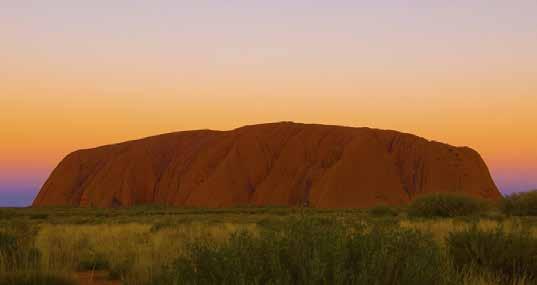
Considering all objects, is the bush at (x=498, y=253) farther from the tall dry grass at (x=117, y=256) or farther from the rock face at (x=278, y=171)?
the rock face at (x=278, y=171)

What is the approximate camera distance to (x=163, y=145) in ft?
273

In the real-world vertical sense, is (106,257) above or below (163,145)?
below

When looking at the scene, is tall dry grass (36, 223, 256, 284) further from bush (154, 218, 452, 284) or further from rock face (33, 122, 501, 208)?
rock face (33, 122, 501, 208)

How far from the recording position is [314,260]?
15.8ft

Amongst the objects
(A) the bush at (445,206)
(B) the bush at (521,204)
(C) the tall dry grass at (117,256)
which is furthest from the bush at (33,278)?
(B) the bush at (521,204)

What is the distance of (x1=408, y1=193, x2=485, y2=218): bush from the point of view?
29891 millimetres

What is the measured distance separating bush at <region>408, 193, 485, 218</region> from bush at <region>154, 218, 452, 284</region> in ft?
82.0

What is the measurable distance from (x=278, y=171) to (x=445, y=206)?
41.0 metres

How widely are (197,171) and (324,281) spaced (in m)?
69.9

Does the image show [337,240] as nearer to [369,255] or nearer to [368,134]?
[369,255]

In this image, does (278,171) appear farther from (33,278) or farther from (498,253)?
(33,278)

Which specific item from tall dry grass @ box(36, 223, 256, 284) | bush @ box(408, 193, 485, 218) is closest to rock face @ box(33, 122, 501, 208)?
bush @ box(408, 193, 485, 218)

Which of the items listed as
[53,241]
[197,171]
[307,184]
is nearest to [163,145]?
[197,171]

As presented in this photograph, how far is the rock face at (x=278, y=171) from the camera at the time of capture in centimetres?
6631
